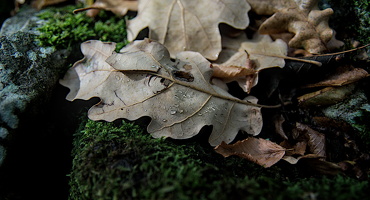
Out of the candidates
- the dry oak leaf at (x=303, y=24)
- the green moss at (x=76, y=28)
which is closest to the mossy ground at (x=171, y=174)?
the green moss at (x=76, y=28)

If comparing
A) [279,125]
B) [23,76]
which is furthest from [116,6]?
[279,125]

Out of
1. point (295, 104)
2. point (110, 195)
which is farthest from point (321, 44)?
point (110, 195)

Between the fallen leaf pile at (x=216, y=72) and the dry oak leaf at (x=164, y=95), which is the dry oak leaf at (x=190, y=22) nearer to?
the fallen leaf pile at (x=216, y=72)

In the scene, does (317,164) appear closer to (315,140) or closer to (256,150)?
(315,140)

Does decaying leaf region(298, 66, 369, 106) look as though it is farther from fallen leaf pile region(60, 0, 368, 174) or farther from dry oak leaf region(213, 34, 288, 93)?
dry oak leaf region(213, 34, 288, 93)

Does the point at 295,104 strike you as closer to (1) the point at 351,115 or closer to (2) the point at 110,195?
(1) the point at 351,115

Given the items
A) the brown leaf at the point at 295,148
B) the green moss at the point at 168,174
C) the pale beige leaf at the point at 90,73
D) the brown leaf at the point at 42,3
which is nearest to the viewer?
the green moss at the point at 168,174

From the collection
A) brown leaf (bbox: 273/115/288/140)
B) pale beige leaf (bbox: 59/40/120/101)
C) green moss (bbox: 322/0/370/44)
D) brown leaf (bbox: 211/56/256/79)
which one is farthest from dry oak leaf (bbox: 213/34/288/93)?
pale beige leaf (bbox: 59/40/120/101)
